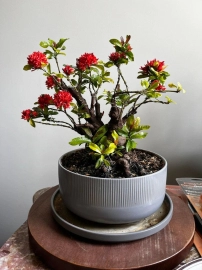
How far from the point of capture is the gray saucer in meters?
0.49

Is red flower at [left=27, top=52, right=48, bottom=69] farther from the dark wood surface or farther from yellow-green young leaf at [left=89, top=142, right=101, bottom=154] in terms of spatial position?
the dark wood surface

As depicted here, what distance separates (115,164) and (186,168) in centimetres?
59

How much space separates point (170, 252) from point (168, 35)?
74 centimetres

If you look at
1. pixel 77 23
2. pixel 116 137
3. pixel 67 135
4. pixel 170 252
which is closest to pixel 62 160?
pixel 116 137

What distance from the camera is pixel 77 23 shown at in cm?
96

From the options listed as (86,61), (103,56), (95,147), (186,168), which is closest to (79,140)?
(95,147)

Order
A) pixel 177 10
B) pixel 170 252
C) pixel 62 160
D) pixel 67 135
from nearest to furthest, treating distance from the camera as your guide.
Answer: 1. pixel 170 252
2. pixel 62 160
3. pixel 177 10
4. pixel 67 135

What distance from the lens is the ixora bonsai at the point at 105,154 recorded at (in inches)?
19.1

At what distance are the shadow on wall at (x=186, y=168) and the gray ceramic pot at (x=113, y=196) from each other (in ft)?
1.83

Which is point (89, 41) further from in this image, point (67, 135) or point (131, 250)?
point (131, 250)

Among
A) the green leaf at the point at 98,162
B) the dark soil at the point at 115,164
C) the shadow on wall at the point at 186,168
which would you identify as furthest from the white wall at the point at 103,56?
the green leaf at the point at 98,162

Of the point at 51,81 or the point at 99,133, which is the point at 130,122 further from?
the point at 51,81

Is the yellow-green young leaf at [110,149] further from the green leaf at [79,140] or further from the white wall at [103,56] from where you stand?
the white wall at [103,56]

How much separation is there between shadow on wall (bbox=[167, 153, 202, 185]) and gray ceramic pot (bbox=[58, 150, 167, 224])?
1.83 feet
